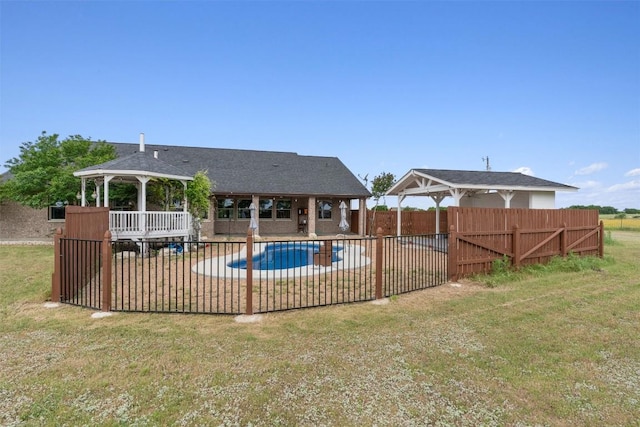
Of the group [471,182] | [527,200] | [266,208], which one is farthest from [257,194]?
[527,200]

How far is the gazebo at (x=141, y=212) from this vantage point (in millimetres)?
12406

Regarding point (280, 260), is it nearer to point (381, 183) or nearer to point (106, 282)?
point (106, 282)

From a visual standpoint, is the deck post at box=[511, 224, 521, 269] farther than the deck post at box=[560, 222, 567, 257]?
No

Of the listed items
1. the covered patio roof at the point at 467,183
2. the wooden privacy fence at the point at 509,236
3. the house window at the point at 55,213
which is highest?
the covered patio roof at the point at 467,183

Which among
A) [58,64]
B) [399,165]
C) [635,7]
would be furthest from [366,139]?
[58,64]

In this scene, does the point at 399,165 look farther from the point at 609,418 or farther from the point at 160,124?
the point at 609,418

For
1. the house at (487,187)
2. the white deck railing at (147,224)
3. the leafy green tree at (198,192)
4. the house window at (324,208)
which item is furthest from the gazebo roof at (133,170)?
the house at (487,187)

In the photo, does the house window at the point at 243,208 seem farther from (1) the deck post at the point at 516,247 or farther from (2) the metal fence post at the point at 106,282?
(1) the deck post at the point at 516,247

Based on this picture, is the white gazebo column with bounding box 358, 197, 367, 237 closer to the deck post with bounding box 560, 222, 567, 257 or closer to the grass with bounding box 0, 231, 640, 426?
the deck post with bounding box 560, 222, 567, 257

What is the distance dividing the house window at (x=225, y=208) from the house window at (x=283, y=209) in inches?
125

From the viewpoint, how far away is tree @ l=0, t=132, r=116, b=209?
15078 mm

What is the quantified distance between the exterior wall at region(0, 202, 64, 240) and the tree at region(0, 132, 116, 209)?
4.82 feet

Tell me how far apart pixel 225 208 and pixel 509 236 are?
16625 mm

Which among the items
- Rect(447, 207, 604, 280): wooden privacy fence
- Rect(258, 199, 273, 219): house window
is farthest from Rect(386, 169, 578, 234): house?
Rect(258, 199, 273, 219): house window
